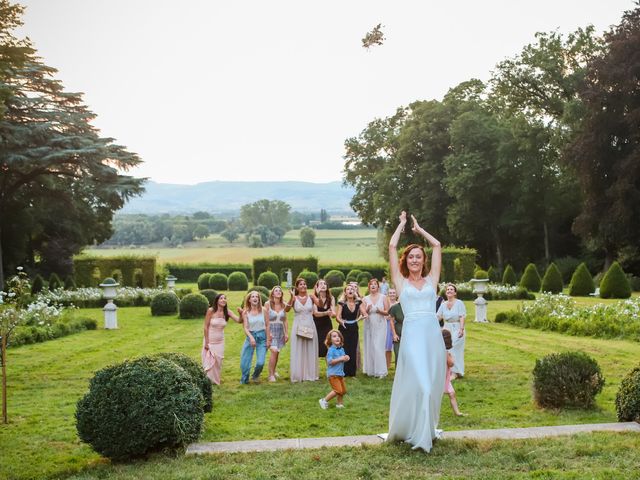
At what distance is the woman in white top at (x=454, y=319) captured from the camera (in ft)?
42.6

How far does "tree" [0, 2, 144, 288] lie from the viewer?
3759 cm

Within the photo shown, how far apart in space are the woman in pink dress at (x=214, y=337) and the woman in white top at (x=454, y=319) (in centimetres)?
365

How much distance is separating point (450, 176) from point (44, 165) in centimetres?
2291

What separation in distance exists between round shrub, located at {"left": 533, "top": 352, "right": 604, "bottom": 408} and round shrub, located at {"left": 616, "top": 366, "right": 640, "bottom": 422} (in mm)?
790

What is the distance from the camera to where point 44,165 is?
37844mm

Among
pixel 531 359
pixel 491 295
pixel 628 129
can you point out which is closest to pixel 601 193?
pixel 628 129

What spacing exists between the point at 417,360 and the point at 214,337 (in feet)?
19.5

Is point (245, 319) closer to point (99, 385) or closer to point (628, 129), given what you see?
point (99, 385)

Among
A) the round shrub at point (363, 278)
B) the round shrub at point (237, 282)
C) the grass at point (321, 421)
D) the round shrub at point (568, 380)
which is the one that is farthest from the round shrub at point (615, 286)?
the round shrub at point (568, 380)

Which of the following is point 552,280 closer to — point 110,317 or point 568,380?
point 110,317

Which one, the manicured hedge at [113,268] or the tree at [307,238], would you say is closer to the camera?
the manicured hedge at [113,268]

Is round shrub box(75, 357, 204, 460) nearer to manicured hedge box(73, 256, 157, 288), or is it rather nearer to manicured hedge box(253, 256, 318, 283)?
manicured hedge box(73, 256, 157, 288)

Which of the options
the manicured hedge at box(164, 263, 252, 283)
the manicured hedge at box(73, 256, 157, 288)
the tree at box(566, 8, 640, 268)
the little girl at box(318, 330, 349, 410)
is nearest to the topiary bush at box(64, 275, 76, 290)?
the manicured hedge at box(73, 256, 157, 288)

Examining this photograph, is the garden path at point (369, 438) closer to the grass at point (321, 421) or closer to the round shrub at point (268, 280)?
the grass at point (321, 421)
